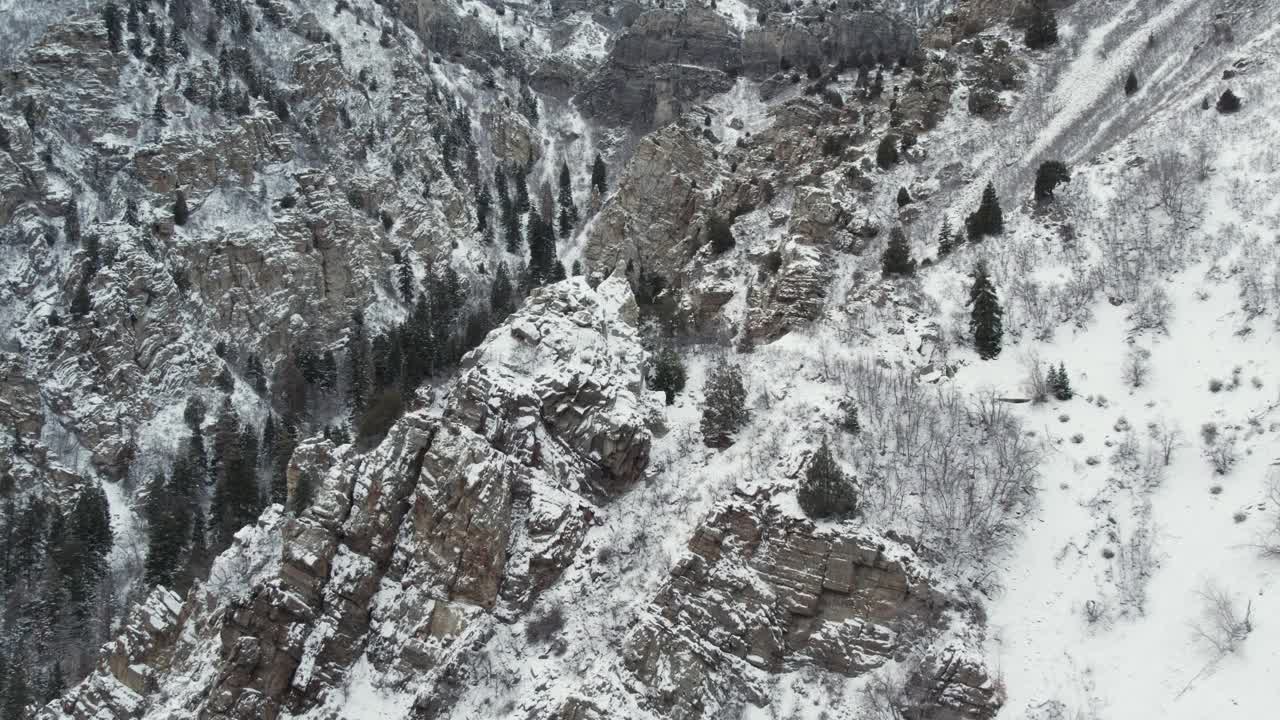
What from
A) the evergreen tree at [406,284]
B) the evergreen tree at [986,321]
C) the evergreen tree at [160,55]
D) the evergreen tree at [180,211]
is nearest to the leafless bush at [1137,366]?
the evergreen tree at [986,321]

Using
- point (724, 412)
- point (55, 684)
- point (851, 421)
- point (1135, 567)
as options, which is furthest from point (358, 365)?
point (1135, 567)

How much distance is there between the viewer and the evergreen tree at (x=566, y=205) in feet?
226

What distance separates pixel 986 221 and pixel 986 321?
25.8ft

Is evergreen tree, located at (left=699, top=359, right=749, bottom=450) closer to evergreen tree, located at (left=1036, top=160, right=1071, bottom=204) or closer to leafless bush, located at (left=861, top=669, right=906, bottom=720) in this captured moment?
leafless bush, located at (left=861, top=669, right=906, bottom=720)

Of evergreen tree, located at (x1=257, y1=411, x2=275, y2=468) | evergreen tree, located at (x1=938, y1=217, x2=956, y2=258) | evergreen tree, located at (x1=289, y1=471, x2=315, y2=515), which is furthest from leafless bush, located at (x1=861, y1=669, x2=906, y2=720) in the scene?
evergreen tree, located at (x1=257, y1=411, x2=275, y2=468)

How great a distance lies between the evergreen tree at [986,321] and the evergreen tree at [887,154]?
63.3 ft

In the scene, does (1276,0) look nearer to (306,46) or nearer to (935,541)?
(935,541)

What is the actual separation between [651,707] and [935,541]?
7540 millimetres

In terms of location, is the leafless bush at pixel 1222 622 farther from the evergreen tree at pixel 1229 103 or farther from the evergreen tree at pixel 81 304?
the evergreen tree at pixel 81 304

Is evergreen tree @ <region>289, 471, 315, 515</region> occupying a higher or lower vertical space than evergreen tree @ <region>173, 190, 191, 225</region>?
higher

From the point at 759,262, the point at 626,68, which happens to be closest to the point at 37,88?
the point at 626,68

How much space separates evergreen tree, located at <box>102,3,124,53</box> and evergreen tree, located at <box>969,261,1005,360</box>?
8148 cm

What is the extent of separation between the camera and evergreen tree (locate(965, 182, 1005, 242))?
2852 centimetres

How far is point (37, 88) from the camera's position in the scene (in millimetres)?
66625
